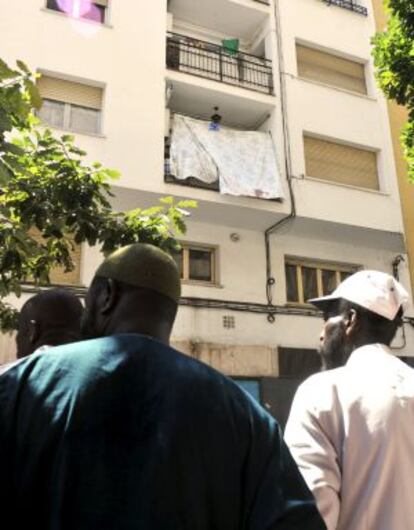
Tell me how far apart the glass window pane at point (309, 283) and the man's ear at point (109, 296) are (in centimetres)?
1106

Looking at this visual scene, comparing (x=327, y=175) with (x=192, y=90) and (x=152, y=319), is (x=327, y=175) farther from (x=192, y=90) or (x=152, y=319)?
(x=152, y=319)

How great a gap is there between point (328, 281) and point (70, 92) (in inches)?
262

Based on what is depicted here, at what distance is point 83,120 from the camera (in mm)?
11406

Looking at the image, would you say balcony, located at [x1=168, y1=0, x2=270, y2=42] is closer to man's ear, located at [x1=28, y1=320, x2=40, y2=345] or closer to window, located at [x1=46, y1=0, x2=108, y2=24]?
window, located at [x1=46, y1=0, x2=108, y2=24]

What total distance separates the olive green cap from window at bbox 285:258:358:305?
10796 mm

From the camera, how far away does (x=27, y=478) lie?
117 cm

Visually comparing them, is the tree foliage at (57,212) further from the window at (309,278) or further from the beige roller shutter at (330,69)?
the beige roller shutter at (330,69)

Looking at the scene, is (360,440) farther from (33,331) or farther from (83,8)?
(83,8)

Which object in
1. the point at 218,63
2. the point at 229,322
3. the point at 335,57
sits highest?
the point at 335,57

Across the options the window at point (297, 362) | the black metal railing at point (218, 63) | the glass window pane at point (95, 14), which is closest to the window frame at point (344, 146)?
the black metal railing at point (218, 63)

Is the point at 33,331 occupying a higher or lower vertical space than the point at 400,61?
lower

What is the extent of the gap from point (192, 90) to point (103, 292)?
38.1 ft

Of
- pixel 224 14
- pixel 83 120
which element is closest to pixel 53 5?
pixel 83 120

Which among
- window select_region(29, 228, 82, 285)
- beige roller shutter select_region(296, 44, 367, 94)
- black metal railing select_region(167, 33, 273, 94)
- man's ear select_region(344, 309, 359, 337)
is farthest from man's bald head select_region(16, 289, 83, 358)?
beige roller shutter select_region(296, 44, 367, 94)
